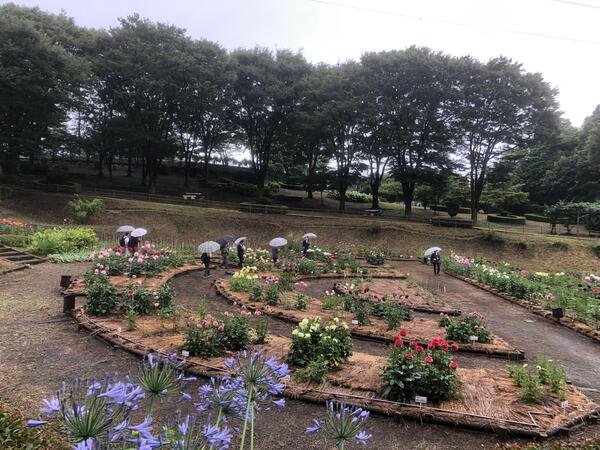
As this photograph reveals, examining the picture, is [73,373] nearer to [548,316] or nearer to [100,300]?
[100,300]

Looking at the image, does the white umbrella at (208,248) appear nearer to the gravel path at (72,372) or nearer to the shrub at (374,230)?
the gravel path at (72,372)

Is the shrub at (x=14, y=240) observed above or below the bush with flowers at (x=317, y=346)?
below

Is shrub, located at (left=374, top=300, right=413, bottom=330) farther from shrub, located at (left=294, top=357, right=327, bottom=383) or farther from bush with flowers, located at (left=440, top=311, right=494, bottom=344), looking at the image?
shrub, located at (left=294, top=357, right=327, bottom=383)

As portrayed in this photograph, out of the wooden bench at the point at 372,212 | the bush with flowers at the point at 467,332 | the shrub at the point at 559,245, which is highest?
the wooden bench at the point at 372,212

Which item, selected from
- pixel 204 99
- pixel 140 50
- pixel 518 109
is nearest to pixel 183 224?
pixel 204 99

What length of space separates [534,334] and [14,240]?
61.2ft

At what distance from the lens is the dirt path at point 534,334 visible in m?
7.29

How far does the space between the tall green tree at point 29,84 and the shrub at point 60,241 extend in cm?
1449

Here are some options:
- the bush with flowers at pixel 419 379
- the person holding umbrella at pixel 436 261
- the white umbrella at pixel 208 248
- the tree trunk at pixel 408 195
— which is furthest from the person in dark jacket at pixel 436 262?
the tree trunk at pixel 408 195

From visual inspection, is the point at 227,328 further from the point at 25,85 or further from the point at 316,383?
the point at 25,85

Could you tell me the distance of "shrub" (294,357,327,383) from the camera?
5594 millimetres

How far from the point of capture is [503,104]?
30.3m

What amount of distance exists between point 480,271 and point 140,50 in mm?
29486

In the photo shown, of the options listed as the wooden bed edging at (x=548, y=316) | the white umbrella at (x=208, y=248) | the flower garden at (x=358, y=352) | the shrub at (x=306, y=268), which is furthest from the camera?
the shrub at (x=306, y=268)
